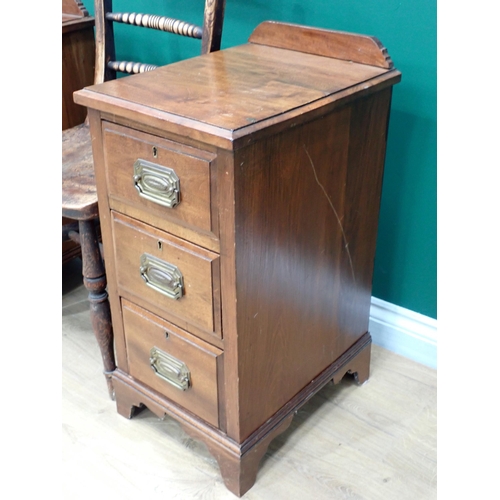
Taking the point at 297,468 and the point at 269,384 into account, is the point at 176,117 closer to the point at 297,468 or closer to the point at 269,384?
the point at 269,384

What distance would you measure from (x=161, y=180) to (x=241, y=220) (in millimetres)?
156

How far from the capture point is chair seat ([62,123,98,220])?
1234 millimetres

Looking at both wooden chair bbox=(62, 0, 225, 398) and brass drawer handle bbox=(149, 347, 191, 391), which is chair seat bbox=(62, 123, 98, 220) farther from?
brass drawer handle bbox=(149, 347, 191, 391)

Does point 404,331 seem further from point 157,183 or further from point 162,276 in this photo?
point 157,183

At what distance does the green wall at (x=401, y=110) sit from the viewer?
1.28 m

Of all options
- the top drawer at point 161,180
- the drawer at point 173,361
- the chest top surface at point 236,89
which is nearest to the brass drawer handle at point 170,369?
the drawer at point 173,361

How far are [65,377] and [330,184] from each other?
0.86m

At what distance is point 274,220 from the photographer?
3.41ft

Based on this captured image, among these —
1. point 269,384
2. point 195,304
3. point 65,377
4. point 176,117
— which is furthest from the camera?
point 65,377

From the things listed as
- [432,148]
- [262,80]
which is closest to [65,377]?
[262,80]

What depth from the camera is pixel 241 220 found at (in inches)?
38.1

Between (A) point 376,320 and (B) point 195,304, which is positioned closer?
(B) point 195,304

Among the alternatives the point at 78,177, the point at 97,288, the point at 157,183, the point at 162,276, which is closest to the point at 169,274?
the point at 162,276

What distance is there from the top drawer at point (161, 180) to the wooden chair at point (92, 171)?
172mm
